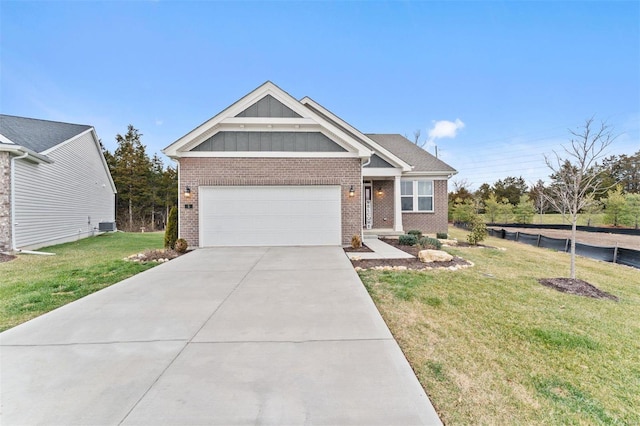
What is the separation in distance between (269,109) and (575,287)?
31.9 feet

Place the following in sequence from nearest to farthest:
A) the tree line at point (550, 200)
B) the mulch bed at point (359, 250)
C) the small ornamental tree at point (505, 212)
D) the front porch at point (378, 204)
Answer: the tree line at point (550, 200) → the mulch bed at point (359, 250) → the front porch at point (378, 204) → the small ornamental tree at point (505, 212)

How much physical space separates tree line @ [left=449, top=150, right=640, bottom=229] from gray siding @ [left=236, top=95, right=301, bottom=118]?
8068mm

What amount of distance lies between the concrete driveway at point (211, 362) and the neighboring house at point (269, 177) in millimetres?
4948

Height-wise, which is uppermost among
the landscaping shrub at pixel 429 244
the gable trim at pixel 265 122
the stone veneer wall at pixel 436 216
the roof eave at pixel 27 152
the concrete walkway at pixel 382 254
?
the gable trim at pixel 265 122

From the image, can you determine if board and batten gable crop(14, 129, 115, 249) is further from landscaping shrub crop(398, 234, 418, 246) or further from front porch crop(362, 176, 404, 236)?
landscaping shrub crop(398, 234, 418, 246)

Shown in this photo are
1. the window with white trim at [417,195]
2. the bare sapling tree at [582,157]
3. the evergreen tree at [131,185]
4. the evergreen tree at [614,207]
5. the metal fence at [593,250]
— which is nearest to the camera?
the bare sapling tree at [582,157]

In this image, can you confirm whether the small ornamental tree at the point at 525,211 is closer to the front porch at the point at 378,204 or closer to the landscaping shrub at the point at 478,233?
the landscaping shrub at the point at 478,233

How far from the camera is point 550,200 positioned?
664cm

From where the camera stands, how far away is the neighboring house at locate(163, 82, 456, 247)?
946 centimetres

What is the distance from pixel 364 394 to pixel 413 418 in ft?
1.27

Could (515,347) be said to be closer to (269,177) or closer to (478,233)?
(269,177)

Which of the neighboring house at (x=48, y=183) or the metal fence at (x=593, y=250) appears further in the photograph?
the neighboring house at (x=48, y=183)

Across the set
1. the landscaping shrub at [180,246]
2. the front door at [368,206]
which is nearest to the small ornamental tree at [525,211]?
the front door at [368,206]

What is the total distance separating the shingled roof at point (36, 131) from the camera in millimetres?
11159
